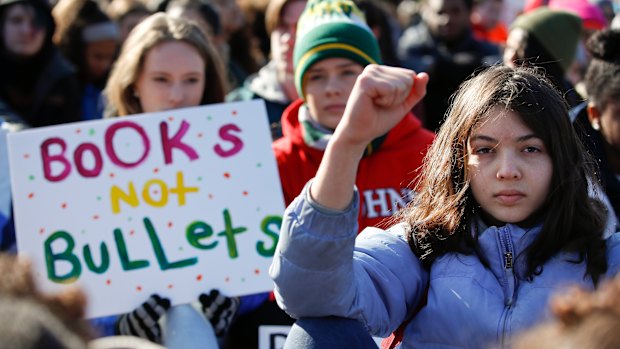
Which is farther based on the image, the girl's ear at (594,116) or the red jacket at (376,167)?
the girl's ear at (594,116)

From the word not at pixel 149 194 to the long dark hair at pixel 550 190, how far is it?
1.24 meters

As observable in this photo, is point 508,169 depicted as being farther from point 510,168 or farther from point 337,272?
point 337,272

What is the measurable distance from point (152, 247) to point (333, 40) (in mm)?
1213

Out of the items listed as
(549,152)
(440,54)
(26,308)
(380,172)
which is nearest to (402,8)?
(440,54)

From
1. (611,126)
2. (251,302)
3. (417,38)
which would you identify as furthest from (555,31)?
(251,302)

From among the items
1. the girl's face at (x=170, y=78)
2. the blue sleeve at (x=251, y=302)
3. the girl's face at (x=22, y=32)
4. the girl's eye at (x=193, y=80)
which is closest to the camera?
the blue sleeve at (x=251, y=302)

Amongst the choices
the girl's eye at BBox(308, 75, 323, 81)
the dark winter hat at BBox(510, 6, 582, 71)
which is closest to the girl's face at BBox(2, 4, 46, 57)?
the girl's eye at BBox(308, 75, 323, 81)

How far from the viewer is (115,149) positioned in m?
3.97

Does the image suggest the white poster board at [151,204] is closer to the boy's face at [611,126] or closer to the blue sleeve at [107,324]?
the blue sleeve at [107,324]

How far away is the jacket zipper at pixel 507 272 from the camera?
2645 millimetres

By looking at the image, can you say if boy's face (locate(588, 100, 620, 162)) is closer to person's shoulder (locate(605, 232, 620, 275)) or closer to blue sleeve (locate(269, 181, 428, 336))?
person's shoulder (locate(605, 232, 620, 275))

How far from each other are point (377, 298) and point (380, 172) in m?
1.65

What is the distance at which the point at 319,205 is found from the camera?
93.7 inches

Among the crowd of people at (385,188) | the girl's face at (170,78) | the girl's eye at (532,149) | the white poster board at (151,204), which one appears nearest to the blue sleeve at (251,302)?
the crowd of people at (385,188)
